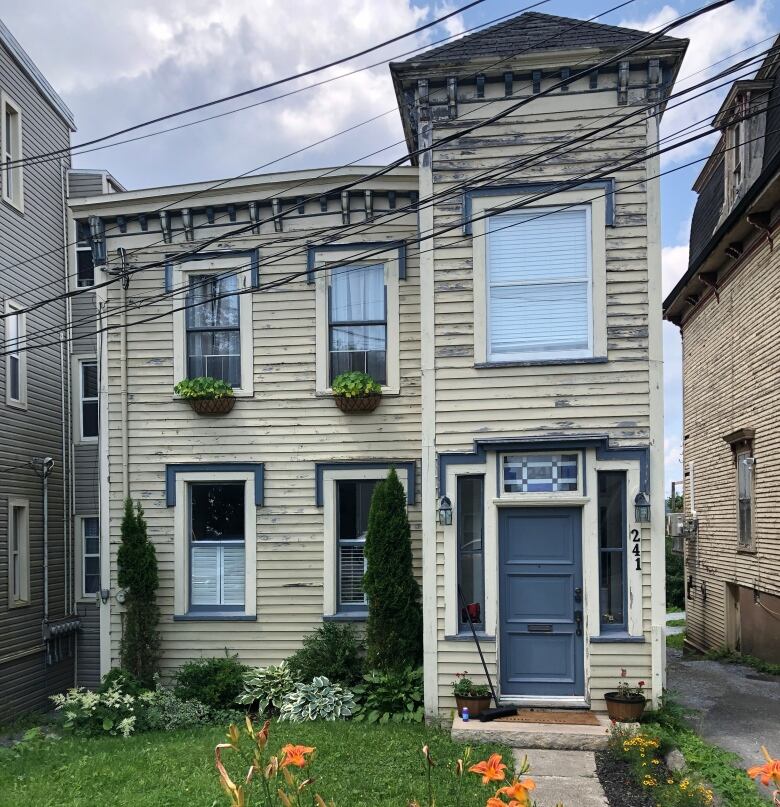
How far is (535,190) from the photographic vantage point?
855 centimetres

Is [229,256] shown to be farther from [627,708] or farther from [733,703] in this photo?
[733,703]

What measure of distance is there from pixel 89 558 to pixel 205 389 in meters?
5.95

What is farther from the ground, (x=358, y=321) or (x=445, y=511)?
(x=358, y=321)

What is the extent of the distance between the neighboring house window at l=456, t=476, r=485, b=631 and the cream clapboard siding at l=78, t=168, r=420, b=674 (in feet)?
4.44

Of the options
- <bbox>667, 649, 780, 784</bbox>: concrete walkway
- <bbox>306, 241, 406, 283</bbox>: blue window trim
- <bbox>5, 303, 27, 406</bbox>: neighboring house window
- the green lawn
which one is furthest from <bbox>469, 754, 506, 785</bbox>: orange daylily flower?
<bbox>5, 303, 27, 406</bbox>: neighboring house window

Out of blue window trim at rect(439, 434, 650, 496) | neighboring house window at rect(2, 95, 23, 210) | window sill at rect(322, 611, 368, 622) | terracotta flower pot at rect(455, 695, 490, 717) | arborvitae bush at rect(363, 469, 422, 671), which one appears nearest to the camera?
terracotta flower pot at rect(455, 695, 490, 717)

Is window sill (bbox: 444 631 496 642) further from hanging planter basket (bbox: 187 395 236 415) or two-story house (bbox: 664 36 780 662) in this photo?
two-story house (bbox: 664 36 780 662)

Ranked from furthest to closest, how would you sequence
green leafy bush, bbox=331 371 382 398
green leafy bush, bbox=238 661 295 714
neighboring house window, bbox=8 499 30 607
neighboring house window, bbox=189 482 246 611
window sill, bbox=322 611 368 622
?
neighboring house window, bbox=8 499 30 607
neighboring house window, bbox=189 482 246 611
window sill, bbox=322 611 368 622
green leafy bush, bbox=331 371 382 398
green leafy bush, bbox=238 661 295 714

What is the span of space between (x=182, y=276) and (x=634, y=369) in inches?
232

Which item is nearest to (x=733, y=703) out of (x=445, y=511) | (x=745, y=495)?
(x=445, y=511)

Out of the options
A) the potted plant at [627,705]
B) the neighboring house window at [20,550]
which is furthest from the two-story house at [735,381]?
the neighboring house window at [20,550]

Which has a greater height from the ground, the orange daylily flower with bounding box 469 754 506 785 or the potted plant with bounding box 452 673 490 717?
the orange daylily flower with bounding box 469 754 506 785

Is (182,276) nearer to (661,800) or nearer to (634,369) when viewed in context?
(634,369)

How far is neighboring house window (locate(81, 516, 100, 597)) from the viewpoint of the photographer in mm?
14375
